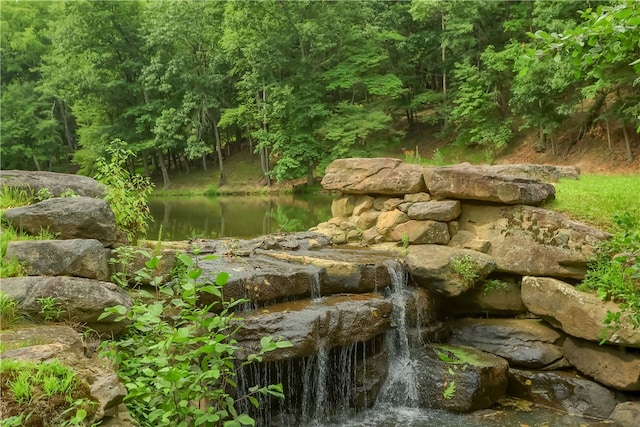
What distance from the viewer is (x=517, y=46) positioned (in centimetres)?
1917

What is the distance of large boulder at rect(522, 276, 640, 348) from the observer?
20.1 ft

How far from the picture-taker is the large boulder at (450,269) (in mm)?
7551

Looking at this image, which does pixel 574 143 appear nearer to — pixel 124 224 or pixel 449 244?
pixel 449 244

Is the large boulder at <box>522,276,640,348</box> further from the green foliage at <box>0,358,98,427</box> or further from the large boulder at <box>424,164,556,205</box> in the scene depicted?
the green foliage at <box>0,358,98,427</box>

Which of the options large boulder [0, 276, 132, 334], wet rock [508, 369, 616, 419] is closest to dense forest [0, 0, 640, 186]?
wet rock [508, 369, 616, 419]

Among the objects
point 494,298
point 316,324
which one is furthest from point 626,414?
point 316,324

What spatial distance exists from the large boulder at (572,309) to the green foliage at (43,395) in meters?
5.97

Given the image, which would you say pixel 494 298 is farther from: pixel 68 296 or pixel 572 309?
pixel 68 296

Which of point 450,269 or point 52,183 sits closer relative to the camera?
point 52,183

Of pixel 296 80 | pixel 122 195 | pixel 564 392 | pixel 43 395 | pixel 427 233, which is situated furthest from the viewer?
pixel 296 80

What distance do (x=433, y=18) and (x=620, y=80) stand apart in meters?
14.3

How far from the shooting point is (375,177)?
1036cm

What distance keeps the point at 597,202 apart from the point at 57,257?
27.7 feet

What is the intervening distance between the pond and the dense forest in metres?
4.66
